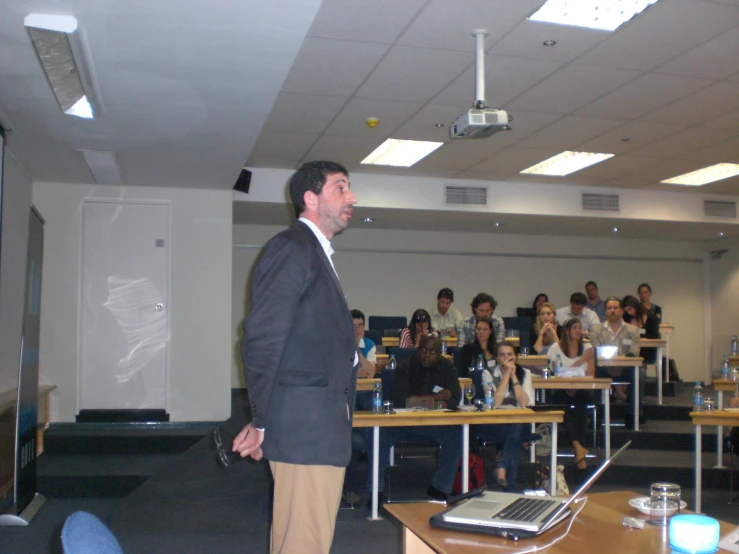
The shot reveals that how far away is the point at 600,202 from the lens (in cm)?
922

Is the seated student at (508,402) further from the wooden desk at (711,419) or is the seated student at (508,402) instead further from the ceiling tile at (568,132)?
the ceiling tile at (568,132)

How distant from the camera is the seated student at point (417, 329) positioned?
22.5ft

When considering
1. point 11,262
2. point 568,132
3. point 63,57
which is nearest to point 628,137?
Result: point 568,132

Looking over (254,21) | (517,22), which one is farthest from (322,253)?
(517,22)

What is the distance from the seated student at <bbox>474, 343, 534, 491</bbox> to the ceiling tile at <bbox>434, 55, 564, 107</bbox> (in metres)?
1.93

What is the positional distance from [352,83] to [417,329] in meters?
2.64

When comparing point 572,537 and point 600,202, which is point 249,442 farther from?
point 600,202

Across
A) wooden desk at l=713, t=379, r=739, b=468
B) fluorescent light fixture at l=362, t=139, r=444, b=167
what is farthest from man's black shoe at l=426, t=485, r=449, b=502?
fluorescent light fixture at l=362, t=139, r=444, b=167

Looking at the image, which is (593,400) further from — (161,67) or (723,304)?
(723,304)

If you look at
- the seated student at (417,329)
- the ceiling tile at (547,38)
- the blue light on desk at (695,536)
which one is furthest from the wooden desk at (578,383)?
the blue light on desk at (695,536)

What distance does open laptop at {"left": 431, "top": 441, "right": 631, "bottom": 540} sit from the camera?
157 cm

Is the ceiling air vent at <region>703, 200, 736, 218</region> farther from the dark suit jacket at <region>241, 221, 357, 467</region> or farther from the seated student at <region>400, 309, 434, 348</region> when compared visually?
the dark suit jacket at <region>241, 221, 357, 467</region>

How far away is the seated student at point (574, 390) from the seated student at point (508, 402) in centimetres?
86

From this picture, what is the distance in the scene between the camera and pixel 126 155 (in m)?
5.86
